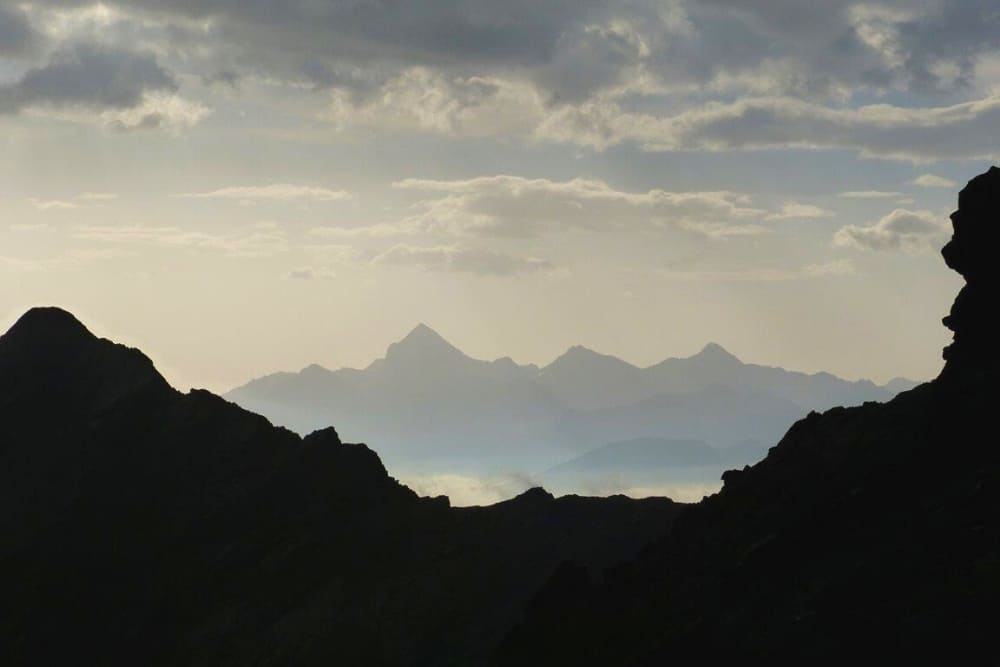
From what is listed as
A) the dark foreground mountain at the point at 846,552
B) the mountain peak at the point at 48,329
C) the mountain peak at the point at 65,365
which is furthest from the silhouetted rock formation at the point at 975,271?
the mountain peak at the point at 48,329

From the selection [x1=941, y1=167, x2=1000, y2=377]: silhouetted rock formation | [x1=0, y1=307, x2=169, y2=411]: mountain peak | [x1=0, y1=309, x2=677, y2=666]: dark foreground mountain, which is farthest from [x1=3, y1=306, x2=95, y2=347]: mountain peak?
[x1=941, y1=167, x2=1000, y2=377]: silhouetted rock formation

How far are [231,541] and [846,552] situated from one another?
60127mm

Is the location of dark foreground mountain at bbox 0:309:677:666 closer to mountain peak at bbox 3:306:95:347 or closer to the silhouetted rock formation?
mountain peak at bbox 3:306:95:347

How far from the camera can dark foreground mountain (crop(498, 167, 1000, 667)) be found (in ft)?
155

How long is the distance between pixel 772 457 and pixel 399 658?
108 feet

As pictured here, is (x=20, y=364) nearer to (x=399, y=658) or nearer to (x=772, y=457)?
(x=399, y=658)

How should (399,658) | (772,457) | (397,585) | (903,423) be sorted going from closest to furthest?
(903,423) → (772,457) → (399,658) → (397,585)

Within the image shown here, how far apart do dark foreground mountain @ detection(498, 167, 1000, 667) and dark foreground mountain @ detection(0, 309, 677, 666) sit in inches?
683

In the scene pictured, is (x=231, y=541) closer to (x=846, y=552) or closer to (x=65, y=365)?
(x=65, y=365)

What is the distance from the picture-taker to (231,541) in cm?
9831

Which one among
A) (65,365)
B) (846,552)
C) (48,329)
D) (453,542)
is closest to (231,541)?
(453,542)

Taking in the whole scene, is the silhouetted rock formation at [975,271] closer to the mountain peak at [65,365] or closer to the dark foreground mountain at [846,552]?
the dark foreground mountain at [846,552]

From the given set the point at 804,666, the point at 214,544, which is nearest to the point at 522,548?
the point at 214,544

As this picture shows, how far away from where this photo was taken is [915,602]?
154 ft
